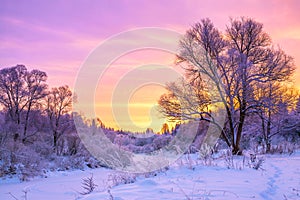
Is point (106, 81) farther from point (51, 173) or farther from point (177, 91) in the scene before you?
point (51, 173)

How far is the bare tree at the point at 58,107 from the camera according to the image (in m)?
31.2

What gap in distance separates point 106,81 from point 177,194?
27.3ft

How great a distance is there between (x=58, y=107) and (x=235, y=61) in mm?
22780

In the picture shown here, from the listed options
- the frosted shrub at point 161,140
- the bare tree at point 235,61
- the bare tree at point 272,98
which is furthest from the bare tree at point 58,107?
the bare tree at point 272,98

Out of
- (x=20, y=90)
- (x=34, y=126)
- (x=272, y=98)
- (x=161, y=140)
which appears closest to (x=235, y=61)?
(x=272, y=98)

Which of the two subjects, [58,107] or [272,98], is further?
[58,107]

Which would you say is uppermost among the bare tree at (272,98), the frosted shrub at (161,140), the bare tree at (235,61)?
the bare tree at (235,61)

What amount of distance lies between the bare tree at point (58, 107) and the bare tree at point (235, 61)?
1968 cm

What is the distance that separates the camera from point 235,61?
15234 millimetres

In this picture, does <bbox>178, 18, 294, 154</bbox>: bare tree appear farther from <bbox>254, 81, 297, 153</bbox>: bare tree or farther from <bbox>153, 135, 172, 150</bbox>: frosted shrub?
<bbox>153, 135, 172, 150</bbox>: frosted shrub

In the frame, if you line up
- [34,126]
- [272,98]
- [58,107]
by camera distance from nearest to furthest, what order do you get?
[272,98] → [34,126] → [58,107]

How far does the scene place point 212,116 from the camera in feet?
51.7

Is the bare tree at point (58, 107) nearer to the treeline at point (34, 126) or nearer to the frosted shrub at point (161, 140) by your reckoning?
the treeline at point (34, 126)

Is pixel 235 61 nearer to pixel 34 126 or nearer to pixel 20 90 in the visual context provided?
pixel 20 90
